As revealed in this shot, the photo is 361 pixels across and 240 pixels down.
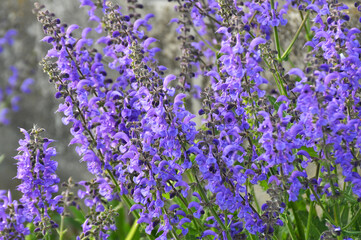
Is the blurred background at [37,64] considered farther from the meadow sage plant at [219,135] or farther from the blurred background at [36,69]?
the meadow sage plant at [219,135]

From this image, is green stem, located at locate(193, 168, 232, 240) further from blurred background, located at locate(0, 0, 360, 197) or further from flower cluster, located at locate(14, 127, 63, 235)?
blurred background, located at locate(0, 0, 360, 197)

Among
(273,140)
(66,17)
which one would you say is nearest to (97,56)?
(273,140)

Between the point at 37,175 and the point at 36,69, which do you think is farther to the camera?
the point at 36,69

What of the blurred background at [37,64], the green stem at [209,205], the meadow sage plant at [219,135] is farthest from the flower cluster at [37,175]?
the blurred background at [37,64]

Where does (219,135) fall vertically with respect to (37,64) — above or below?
below

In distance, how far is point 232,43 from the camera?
268 cm

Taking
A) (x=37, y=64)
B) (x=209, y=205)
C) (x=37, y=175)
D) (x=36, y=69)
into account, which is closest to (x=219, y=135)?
(x=209, y=205)

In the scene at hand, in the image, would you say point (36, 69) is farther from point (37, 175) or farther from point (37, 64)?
point (37, 175)

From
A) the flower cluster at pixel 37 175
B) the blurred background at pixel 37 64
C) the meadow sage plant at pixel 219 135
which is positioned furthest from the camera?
the blurred background at pixel 37 64

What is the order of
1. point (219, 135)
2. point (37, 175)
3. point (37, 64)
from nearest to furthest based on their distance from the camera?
point (219, 135)
point (37, 175)
point (37, 64)

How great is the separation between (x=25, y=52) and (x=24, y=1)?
640 millimetres

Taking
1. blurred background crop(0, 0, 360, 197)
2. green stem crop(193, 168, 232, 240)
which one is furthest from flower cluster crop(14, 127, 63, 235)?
blurred background crop(0, 0, 360, 197)

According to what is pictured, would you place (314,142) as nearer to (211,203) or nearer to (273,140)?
(273,140)

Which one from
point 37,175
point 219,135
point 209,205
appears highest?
point 37,175
